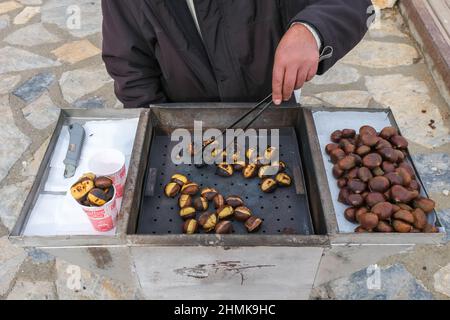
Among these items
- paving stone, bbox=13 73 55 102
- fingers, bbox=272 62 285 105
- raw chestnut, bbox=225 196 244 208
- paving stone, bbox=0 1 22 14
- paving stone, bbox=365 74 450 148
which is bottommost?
paving stone, bbox=365 74 450 148

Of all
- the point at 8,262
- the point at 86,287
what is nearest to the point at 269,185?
the point at 86,287

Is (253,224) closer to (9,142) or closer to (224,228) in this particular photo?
(224,228)

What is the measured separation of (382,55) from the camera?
504 cm

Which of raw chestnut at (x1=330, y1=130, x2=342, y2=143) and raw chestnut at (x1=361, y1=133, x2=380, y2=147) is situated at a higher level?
raw chestnut at (x1=361, y1=133, x2=380, y2=147)

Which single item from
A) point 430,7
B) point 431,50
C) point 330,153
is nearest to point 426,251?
point 330,153

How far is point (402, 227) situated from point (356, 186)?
0.25 meters

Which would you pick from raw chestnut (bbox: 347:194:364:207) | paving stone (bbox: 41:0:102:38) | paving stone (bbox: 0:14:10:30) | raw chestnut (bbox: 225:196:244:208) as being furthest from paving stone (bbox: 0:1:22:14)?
raw chestnut (bbox: 347:194:364:207)

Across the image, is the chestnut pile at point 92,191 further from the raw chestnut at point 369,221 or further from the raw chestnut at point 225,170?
the raw chestnut at point 369,221

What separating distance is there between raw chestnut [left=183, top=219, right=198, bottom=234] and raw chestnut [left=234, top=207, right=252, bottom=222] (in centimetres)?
18

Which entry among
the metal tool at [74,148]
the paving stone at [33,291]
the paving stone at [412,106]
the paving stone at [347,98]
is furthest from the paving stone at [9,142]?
the paving stone at [412,106]

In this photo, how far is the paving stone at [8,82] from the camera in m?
4.56

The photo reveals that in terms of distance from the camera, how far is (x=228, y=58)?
2.12 meters

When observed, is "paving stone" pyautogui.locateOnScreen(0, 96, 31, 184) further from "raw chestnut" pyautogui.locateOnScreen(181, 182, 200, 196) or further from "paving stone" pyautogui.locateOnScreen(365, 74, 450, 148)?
"paving stone" pyautogui.locateOnScreen(365, 74, 450, 148)

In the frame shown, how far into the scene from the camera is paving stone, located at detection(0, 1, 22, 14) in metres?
5.69
